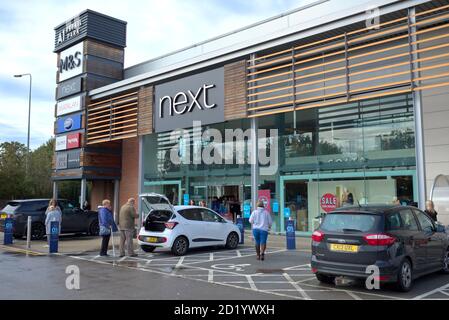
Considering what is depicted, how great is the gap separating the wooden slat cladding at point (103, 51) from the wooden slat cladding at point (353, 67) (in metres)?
12.9

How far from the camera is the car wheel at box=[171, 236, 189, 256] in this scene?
1282cm

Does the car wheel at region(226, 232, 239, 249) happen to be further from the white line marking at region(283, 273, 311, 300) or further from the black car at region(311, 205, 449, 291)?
the black car at region(311, 205, 449, 291)

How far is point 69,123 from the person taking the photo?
2788 centimetres

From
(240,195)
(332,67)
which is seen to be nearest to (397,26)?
(332,67)

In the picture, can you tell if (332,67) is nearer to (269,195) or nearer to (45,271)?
(269,195)

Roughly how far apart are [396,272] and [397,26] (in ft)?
34.6

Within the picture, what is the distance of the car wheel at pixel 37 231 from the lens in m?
17.7

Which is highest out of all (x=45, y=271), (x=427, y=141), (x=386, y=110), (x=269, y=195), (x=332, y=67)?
(x=332, y=67)

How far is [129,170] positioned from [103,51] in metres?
7.70

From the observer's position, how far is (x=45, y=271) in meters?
10.2

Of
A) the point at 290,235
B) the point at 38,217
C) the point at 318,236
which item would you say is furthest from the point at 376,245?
the point at 38,217

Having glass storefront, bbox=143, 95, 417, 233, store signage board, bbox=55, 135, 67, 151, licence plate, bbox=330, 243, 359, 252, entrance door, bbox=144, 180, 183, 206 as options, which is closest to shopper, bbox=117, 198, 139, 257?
licence plate, bbox=330, 243, 359, 252

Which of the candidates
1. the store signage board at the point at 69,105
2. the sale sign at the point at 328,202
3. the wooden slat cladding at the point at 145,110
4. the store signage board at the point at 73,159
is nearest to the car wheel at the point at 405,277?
the sale sign at the point at 328,202
